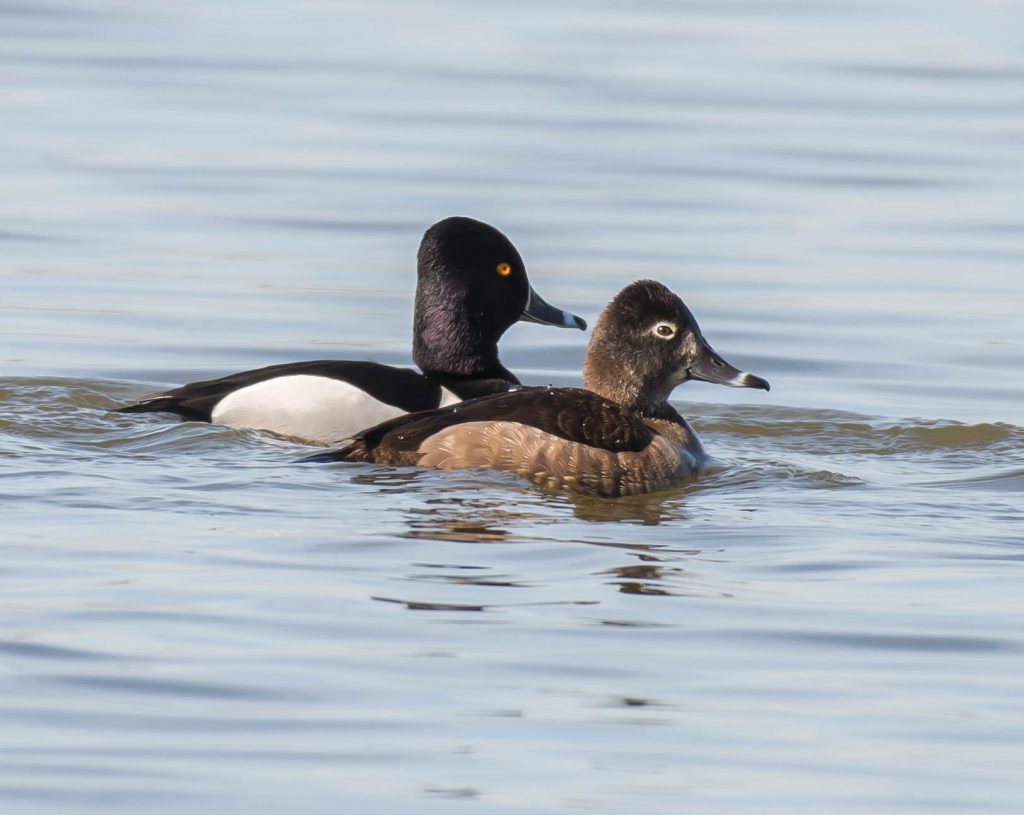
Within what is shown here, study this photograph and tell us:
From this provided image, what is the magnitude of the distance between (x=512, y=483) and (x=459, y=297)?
2.20m

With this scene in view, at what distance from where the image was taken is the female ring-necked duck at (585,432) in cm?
800

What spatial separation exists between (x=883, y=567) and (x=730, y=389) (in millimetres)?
4200

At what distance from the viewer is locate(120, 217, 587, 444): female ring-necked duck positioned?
925 cm

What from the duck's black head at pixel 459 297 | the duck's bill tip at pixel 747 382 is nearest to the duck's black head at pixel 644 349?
the duck's bill tip at pixel 747 382

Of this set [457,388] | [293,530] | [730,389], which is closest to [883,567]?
[293,530]

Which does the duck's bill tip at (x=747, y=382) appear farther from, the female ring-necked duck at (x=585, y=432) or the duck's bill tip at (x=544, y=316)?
the duck's bill tip at (x=544, y=316)

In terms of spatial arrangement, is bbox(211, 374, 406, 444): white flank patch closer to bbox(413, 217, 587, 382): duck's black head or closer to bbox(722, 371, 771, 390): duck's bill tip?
bbox(413, 217, 587, 382): duck's black head

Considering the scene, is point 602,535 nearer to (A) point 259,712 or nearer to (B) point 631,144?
(A) point 259,712

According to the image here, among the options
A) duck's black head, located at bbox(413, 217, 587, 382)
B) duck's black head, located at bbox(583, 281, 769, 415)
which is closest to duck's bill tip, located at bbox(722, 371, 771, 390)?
duck's black head, located at bbox(583, 281, 769, 415)

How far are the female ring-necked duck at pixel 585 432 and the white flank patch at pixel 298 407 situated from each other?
94 cm

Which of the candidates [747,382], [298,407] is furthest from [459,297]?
[747,382]

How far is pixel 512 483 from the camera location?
26.0 feet

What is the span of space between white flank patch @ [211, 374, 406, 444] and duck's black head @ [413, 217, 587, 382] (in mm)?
820

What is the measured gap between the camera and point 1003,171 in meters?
15.5
